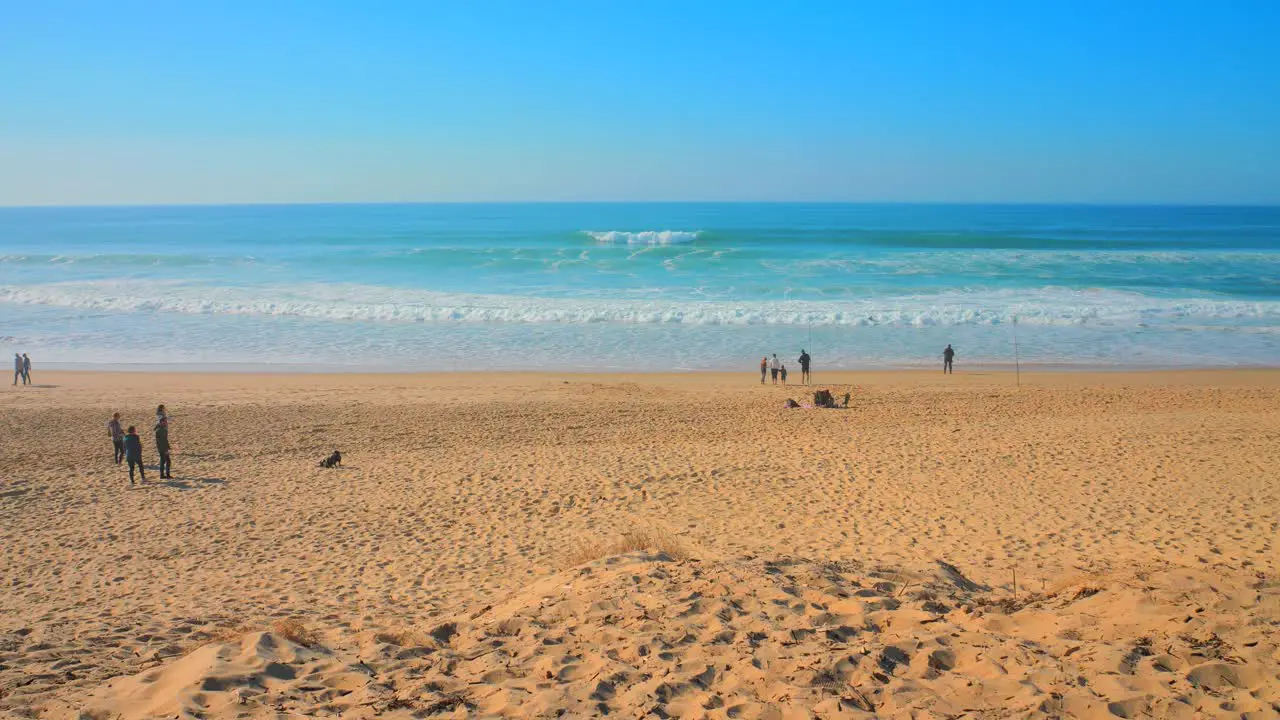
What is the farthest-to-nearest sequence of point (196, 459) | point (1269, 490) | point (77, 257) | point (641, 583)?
1. point (77, 257)
2. point (196, 459)
3. point (1269, 490)
4. point (641, 583)

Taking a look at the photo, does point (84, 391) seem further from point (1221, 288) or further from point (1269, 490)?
point (1221, 288)

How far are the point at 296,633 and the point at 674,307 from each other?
97.8 feet

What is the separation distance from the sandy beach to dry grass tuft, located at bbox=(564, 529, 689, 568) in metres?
0.07

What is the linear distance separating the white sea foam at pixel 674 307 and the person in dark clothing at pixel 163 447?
66.6ft

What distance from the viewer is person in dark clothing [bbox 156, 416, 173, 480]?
12923mm

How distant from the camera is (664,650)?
5.64 meters

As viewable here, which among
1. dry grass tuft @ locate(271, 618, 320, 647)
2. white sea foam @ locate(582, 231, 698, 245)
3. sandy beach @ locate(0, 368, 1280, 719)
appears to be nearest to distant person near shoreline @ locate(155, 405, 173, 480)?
sandy beach @ locate(0, 368, 1280, 719)

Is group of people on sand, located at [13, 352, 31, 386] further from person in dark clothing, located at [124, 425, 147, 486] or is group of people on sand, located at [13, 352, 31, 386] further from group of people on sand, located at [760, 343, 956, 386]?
group of people on sand, located at [760, 343, 956, 386]

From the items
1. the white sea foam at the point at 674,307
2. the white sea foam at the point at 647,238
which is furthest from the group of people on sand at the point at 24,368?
the white sea foam at the point at 647,238

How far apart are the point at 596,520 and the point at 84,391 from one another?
52.3 feet

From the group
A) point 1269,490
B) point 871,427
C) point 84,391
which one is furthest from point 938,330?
point 84,391

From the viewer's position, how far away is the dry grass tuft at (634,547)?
26.9 feet

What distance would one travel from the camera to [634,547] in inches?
338

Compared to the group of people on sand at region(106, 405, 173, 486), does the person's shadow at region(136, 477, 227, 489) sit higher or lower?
lower
